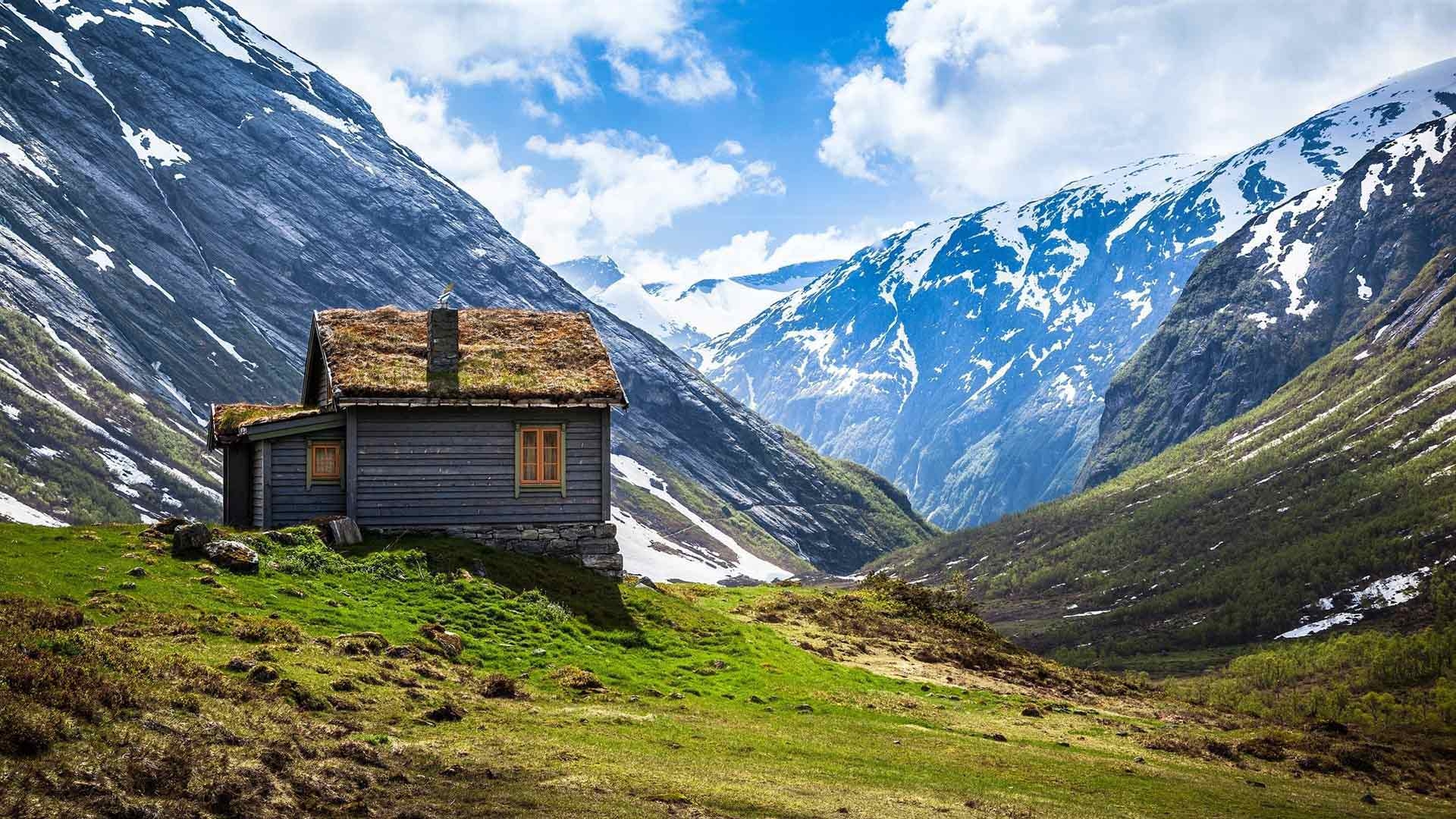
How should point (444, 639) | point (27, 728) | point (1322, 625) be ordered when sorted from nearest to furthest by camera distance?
point (27, 728)
point (444, 639)
point (1322, 625)

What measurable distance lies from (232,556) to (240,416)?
14.0m

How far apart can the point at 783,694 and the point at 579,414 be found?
14.1 metres

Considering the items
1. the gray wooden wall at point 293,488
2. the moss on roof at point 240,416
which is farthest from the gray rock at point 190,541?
the moss on roof at point 240,416

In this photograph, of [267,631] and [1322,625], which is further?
[1322,625]

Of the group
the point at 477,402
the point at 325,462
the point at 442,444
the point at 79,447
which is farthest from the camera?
the point at 79,447

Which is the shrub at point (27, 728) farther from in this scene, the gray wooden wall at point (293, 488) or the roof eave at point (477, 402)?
the gray wooden wall at point (293, 488)

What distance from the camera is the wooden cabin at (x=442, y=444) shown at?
3600 cm

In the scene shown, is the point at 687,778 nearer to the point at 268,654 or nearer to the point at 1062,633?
the point at 268,654

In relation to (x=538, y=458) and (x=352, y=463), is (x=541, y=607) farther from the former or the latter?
(x=352, y=463)

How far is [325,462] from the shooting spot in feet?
119

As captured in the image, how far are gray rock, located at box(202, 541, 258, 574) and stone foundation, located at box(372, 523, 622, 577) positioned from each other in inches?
341

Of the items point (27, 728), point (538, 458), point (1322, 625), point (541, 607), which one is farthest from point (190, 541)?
point (1322, 625)

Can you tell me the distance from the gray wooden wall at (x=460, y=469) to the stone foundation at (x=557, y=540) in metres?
0.24

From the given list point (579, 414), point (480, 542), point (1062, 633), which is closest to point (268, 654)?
point (480, 542)
